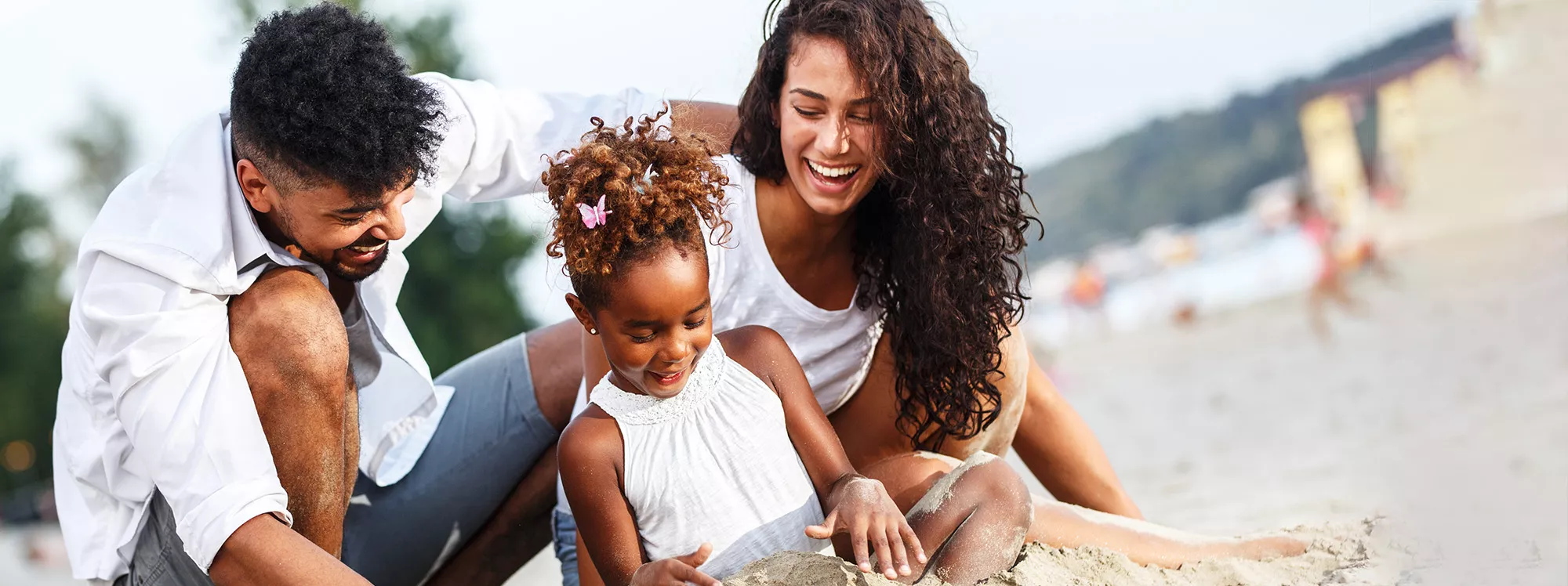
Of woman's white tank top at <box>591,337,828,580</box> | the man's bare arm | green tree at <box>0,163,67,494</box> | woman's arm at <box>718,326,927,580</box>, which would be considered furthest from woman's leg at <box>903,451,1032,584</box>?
green tree at <box>0,163,67,494</box>

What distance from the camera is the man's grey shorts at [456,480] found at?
3062mm

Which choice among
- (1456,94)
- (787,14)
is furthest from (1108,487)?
(1456,94)

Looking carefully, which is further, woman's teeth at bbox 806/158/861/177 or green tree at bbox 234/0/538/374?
green tree at bbox 234/0/538/374

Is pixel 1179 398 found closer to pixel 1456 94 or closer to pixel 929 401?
pixel 929 401

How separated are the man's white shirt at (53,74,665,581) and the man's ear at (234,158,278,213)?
0.8 inches

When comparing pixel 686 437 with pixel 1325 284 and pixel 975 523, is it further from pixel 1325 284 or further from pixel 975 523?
pixel 1325 284

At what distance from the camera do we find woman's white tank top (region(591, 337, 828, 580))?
2.34 m

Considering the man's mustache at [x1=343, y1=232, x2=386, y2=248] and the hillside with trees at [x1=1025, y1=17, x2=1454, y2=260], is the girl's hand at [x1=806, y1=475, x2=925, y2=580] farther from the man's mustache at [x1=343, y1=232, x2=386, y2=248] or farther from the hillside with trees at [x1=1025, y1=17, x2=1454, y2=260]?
the hillside with trees at [x1=1025, y1=17, x2=1454, y2=260]

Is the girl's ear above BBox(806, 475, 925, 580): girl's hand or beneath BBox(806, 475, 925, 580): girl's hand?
above

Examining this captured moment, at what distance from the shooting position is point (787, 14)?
296 cm

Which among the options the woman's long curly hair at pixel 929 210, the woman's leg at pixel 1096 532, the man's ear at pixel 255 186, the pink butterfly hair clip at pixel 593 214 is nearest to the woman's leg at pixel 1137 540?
the woman's leg at pixel 1096 532

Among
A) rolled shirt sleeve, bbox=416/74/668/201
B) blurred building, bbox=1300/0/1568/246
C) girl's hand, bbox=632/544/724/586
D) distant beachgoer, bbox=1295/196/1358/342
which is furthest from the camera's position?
blurred building, bbox=1300/0/1568/246

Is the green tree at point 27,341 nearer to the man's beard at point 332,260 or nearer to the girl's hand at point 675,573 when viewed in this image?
the man's beard at point 332,260

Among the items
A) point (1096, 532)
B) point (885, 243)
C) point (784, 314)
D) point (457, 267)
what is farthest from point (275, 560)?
point (457, 267)
